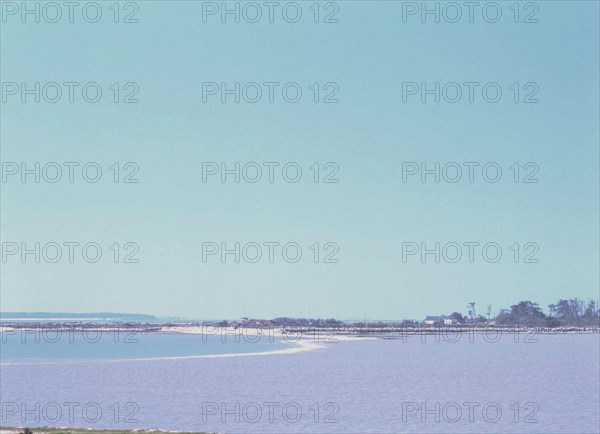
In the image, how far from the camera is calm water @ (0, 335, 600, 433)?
35.9m

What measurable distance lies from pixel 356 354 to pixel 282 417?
4744 centimetres

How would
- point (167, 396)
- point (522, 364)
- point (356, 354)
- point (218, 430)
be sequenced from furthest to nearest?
point (356, 354) < point (522, 364) < point (167, 396) < point (218, 430)

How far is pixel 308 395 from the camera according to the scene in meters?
45.6

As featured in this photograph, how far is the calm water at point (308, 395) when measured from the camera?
35875 mm

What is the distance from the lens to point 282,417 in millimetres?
37250

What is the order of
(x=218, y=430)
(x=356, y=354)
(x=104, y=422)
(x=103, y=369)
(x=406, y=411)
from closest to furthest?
(x=218, y=430) < (x=104, y=422) < (x=406, y=411) < (x=103, y=369) < (x=356, y=354)

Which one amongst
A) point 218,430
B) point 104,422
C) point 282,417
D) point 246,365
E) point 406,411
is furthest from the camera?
point 246,365

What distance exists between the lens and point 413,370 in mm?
64188

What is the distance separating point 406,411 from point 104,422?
1477 cm

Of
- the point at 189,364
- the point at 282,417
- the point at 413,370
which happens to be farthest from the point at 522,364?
the point at 282,417

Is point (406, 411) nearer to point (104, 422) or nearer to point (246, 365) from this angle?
point (104, 422)

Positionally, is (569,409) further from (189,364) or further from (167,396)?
(189,364)

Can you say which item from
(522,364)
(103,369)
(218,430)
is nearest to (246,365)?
(103,369)

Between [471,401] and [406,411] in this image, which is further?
[471,401]
